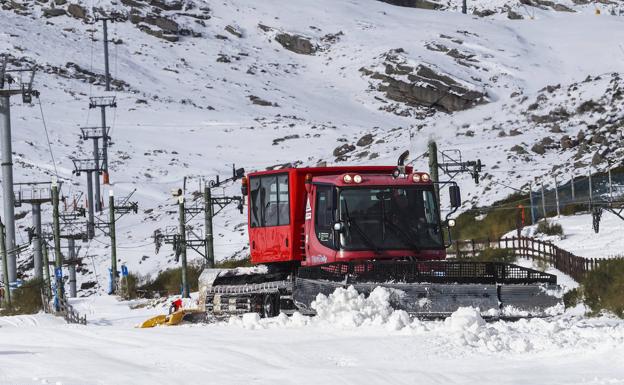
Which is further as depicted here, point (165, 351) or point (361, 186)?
point (361, 186)

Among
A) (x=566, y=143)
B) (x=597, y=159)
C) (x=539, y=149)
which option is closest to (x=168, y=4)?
(x=539, y=149)

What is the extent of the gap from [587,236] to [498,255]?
4.26m

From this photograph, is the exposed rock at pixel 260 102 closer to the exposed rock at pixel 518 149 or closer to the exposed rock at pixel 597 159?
the exposed rock at pixel 518 149

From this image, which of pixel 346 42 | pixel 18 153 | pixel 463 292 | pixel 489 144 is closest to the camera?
pixel 463 292

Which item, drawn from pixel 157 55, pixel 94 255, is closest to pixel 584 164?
pixel 94 255

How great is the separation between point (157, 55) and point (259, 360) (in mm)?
116764

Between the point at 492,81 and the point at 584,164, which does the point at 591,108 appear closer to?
the point at 584,164

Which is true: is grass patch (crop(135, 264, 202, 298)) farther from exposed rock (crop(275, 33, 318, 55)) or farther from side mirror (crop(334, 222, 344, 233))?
exposed rock (crop(275, 33, 318, 55))

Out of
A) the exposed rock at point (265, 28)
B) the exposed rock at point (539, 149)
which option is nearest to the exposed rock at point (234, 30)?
the exposed rock at point (265, 28)

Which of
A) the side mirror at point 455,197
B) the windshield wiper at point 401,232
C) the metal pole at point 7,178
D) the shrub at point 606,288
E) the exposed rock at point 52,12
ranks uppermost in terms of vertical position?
the exposed rock at point 52,12

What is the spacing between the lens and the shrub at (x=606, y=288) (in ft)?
72.2

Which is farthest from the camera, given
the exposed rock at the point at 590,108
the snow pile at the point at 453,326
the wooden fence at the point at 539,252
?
the exposed rock at the point at 590,108

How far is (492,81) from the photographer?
116 m

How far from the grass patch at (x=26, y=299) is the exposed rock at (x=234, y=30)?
94.8m
